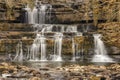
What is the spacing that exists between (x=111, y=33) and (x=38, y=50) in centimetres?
489

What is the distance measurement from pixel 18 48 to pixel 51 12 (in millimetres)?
5537

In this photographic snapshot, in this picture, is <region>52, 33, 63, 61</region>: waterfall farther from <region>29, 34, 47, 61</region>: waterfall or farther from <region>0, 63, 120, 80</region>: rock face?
<region>0, 63, 120, 80</region>: rock face

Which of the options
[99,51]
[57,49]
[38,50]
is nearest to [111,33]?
[99,51]

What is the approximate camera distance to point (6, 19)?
89.2 feet

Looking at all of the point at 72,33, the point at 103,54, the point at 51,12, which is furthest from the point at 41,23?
the point at 103,54

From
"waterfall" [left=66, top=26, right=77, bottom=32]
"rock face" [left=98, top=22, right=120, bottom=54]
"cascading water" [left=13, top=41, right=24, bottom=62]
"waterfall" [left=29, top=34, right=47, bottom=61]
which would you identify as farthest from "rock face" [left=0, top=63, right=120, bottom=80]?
"waterfall" [left=66, top=26, right=77, bottom=32]

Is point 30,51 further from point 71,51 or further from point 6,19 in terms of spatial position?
point 6,19

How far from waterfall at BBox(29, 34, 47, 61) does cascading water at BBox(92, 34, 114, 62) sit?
3.03 meters

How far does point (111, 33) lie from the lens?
81.3 ft

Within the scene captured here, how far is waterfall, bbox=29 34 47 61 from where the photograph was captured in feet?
76.0

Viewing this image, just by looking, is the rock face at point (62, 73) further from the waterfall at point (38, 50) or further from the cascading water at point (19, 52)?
the waterfall at point (38, 50)

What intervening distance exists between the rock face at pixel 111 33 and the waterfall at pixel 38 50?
3.96 metres

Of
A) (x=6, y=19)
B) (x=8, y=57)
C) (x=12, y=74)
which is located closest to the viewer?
(x=12, y=74)

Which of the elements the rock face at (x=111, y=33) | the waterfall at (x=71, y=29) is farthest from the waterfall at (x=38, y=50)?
the rock face at (x=111, y=33)
